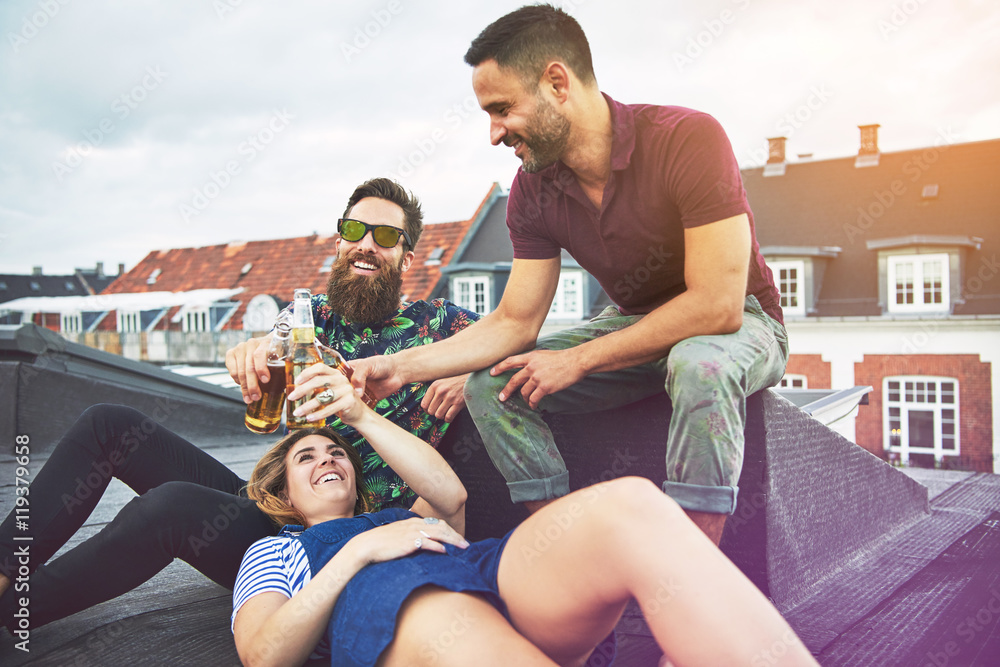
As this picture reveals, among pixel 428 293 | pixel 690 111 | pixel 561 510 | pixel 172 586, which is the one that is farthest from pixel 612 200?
pixel 428 293

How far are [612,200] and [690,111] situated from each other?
309mm

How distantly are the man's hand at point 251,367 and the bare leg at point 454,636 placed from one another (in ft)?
2.55

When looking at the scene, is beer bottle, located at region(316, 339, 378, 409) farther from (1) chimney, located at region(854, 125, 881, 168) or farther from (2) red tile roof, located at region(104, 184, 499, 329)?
(1) chimney, located at region(854, 125, 881, 168)

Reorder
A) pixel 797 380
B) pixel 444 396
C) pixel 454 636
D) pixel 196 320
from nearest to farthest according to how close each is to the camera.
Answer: pixel 454 636, pixel 444 396, pixel 797 380, pixel 196 320

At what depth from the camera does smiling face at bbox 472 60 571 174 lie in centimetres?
192

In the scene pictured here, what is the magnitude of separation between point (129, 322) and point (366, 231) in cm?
2815

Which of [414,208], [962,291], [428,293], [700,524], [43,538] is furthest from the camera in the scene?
[428,293]

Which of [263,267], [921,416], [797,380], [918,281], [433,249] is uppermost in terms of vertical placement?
[433,249]

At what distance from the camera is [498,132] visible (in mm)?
1974

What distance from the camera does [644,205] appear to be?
194cm

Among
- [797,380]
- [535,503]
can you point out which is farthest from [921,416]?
[535,503]

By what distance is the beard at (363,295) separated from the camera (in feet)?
8.89

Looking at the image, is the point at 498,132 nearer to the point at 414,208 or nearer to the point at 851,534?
the point at 414,208

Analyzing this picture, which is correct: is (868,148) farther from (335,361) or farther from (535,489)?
(335,361)
